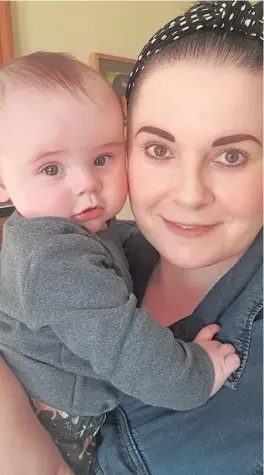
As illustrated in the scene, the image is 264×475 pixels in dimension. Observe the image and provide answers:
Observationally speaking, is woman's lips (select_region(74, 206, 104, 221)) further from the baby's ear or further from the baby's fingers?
the baby's fingers

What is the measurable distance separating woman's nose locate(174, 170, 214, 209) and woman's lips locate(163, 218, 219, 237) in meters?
0.05

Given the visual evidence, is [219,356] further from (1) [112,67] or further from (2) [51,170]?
(1) [112,67]

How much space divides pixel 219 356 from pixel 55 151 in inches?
16.4

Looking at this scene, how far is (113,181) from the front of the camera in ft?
2.84

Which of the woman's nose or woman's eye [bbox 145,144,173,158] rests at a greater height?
woman's eye [bbox 145,144,173,158]

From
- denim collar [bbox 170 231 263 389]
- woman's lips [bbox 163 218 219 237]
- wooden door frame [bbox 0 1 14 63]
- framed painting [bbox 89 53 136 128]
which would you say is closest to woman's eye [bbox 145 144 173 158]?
woman's lips [bbox 163 218 219 237]

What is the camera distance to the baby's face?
79 centimetres

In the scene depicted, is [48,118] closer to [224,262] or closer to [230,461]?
[224,262]

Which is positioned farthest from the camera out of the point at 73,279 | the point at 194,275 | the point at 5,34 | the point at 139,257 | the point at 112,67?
the point at 112,67

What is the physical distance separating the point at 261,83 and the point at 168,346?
42cm

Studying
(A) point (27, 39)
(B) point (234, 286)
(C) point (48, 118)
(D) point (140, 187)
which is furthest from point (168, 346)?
(A) point (27, 39)

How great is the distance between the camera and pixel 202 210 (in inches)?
30.8

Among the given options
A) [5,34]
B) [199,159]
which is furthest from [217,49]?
[5,34]

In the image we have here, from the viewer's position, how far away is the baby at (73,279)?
70cm
